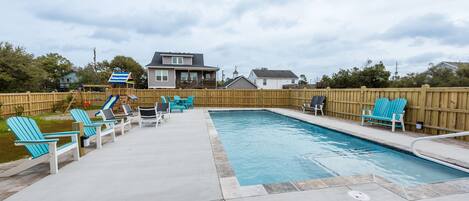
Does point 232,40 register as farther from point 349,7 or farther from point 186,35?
point 349,7

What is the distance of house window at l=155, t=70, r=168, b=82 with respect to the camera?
24781 millimetres

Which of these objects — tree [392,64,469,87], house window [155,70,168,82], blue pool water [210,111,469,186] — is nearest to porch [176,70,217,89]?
house window [155,70,168,82]

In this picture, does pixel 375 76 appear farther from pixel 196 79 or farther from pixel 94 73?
pixel 94 73

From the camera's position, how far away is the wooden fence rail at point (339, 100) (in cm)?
580

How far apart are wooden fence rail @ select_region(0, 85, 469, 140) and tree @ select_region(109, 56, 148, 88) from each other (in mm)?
17214

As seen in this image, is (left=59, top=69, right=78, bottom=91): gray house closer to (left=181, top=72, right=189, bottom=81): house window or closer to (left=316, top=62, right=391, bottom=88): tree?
(left=181, top=72, right=189, bottom=81): house window

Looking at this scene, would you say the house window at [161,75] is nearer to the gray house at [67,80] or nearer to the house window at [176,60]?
the house window at [176,60]

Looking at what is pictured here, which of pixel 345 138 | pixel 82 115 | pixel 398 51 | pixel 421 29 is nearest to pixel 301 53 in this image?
pixel 398 51

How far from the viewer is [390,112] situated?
7.26m

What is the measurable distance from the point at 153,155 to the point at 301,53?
2247 cm

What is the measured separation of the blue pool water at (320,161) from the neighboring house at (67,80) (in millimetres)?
37894

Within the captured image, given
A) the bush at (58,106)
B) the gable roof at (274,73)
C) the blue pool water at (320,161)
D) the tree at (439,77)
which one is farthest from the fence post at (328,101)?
the gable roof at (274,73)

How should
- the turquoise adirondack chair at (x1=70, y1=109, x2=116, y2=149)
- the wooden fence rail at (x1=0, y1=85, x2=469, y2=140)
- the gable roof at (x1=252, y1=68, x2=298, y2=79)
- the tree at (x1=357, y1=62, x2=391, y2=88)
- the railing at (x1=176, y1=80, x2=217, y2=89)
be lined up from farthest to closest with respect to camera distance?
the gable roof at (x1=252, y1=68, x2=298, y2=79) < the railing at (x1=176, y1=80, x2=217, y2=89) < the tree at (x1=357, y1=62, x2=391, y2=88) < the wooden fence rail at (x1=0, y1=85, x2=469, y2=140) < the turquoise adirondack chair at (x1=70, y1=109, x2=116, y2=149)

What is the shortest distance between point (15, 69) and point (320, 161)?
21587 millimetres
